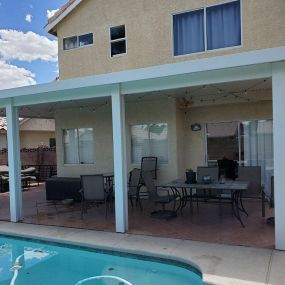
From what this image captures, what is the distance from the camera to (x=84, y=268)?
6.39 m

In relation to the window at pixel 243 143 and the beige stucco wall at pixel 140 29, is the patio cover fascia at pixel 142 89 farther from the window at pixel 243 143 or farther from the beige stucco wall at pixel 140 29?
the window at pixel 243 143

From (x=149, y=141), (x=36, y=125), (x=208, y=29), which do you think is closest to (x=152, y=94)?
(x=149, y=141)

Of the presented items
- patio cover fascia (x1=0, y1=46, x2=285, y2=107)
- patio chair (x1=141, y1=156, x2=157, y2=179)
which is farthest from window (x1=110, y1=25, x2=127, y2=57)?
patio cover fascia (x1=0, y1=46, x2=285, y2=107)

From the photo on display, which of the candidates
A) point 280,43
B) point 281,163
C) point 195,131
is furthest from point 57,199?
point 280,43

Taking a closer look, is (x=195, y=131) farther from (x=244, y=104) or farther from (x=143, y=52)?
(x=143, y=52)

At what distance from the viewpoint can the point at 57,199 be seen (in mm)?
12023

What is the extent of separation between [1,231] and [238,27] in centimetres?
929

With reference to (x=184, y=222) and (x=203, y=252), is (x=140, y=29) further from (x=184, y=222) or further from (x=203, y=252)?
(x=203, y=252)

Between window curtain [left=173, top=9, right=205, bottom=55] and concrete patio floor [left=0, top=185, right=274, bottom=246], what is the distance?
17.6ft

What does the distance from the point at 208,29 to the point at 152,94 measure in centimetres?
297

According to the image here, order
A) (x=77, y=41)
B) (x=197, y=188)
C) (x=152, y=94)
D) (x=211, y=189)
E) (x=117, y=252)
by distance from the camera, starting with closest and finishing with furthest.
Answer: (x=117, y=252) → (x=197, y=188) → (x=211, y=189) → (x=152, y=94) → (x=77, y=41)

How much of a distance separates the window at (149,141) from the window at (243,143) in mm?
1659

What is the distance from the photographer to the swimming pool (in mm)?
5730

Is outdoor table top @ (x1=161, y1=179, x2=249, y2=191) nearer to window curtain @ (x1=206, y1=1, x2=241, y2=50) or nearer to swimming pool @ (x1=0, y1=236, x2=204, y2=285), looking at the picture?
swimming pool @ (x1=0, y1=236, x2=204, y2=285)
